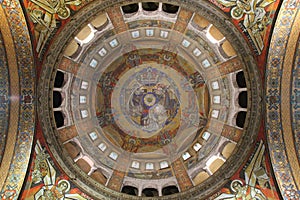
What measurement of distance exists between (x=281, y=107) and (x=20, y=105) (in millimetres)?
12313

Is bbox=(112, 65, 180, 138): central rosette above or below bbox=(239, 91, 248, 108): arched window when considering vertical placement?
above

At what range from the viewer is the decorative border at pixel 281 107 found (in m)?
14.1

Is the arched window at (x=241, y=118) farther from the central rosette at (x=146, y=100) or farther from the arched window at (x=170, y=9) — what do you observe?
the arched window at (x=170, y=9)

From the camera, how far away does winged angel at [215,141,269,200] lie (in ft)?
49.2

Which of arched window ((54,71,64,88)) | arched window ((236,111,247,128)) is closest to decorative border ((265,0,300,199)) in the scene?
arched window ((236,111,247,128))

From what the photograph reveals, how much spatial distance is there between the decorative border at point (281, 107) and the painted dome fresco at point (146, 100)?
47mm

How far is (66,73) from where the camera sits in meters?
16.8

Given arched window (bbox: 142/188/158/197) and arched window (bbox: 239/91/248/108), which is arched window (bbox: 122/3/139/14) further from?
arched window (bbox: 142/188/158/197)

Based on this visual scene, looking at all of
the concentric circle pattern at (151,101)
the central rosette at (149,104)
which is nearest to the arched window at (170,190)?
the concentric circle pattern at (151,101)

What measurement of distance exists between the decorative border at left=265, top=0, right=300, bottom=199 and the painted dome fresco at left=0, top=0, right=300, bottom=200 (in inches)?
1.8

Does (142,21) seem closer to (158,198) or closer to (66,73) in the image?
(66,73)

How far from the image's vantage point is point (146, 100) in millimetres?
19969

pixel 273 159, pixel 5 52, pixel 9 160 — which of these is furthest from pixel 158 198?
pixel 5 52

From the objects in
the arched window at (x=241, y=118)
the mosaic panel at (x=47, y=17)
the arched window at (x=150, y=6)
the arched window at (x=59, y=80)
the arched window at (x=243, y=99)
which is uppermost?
the arched window at (x=150, y=6)
